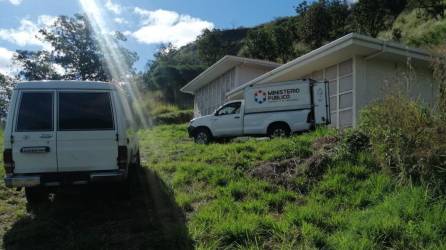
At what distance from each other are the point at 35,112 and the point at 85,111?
794 millimetres

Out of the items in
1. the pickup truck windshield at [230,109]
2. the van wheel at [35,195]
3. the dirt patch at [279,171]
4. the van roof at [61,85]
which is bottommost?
the van wheel at [35,195]

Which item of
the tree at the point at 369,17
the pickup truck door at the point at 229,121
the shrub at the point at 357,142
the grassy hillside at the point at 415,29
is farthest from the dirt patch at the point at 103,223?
the tree at the point at 369,17

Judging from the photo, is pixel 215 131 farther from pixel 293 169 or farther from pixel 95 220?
pixel 95 220

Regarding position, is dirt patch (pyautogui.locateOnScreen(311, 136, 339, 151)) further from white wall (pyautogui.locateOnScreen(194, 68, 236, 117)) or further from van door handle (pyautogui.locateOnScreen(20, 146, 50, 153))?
white wall (pyautogui.locateOnScreen(194, 68, 236, 117))

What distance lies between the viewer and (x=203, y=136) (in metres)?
16.8

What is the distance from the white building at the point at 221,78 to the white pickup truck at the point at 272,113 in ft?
27.8

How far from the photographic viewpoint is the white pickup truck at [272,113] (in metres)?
14.7

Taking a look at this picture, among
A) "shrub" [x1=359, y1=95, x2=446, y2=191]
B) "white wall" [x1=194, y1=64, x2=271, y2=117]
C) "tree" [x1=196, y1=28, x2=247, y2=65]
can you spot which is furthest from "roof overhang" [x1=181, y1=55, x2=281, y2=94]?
"tree" [x1=196, y1=28, x2=247, y2=65]

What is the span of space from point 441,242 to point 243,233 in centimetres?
236

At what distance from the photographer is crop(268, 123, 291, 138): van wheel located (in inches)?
579

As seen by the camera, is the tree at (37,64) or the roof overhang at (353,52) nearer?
the roof overhang at (353,52)

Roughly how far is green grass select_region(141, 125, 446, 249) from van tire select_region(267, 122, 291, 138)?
16.8ft

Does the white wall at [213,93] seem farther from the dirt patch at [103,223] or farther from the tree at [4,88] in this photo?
the tree at [4,88]

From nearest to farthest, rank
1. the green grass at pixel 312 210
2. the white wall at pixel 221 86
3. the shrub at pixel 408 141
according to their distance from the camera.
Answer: the green grass at pixel 312 210
the shrub at pixel 408 141
the white wall at pixel 221 86
